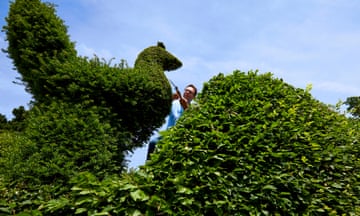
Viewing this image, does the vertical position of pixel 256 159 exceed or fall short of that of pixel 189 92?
it falls short

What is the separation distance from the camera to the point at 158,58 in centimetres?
730

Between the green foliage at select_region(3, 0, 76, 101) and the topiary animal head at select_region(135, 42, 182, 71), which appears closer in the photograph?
the green foliage at select_region(3, 0, 76, 101)

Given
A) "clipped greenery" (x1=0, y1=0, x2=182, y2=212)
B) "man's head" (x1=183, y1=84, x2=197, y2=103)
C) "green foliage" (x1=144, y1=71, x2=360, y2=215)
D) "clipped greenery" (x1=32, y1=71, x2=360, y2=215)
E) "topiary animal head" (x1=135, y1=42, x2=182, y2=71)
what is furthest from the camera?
"topiary animal head" (x1=135, y1=42, x2=182, y2=71)

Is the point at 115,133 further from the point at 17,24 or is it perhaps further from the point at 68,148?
the point at 17,24

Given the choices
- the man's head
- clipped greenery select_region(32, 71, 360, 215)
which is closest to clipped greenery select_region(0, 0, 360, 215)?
clipped greenery select_region(32, 71, 360, 215)

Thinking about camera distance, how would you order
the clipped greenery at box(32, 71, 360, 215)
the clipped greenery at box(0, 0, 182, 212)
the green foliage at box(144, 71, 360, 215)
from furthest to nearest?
1. the clipped greenery at box(0, 0, 182, 212)
2. the green foliage at box(144, 71, 360, 215)
3. the clipped greenery at box(32, 71, 360, 215)

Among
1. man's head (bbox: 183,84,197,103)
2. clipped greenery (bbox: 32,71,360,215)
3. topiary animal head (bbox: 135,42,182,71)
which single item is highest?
topiary animal head (bbox: 135,42,182,71)

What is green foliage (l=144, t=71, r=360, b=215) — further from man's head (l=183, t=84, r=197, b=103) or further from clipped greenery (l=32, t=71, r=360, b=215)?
man's head (l=183, t=84, r=197, b=103)

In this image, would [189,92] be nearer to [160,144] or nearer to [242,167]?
[160,144]

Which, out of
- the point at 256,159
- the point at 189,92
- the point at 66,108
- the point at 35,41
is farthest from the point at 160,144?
the point at 35,41

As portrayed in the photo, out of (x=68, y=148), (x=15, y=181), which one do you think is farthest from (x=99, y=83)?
(x=15, y=181)

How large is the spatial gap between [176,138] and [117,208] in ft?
3.07

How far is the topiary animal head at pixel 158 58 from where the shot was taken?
23.3ft

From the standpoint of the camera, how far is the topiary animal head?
279 inches
